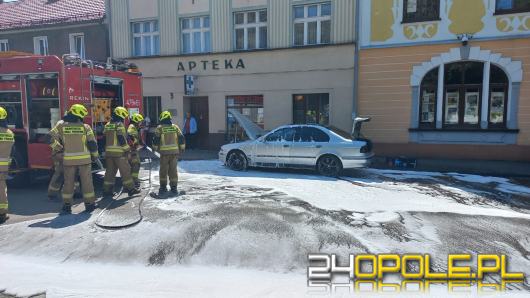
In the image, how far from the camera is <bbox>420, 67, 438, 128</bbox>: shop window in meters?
12.9

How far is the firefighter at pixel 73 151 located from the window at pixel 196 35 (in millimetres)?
9897

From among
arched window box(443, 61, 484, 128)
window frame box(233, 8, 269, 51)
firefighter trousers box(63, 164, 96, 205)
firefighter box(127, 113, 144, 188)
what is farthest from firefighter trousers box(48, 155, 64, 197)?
arched window box(443, 61, 484, 128)

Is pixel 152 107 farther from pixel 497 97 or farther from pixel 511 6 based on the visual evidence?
pixel 511 6

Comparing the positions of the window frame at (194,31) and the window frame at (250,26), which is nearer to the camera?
the window frame at (250,26)

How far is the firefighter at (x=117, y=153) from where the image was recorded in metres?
7.62

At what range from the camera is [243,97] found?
15.5 m

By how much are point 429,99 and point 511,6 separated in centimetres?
367

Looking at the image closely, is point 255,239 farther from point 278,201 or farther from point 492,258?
point 492,258

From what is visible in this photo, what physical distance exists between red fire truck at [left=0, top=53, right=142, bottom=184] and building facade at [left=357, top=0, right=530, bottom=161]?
912cm

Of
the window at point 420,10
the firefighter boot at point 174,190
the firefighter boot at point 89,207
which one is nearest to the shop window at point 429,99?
the window at point 420,10

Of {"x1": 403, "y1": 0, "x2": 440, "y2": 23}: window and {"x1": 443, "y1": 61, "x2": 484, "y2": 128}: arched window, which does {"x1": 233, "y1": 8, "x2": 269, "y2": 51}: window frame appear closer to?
{"x1": 403, "y1": 0, "x2": 440, "y2": 23}: window

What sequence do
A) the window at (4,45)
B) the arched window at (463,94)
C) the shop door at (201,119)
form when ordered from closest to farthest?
1. the arched window at (463,94)
2. the shop door at (201,119)
3. the window at (4,45)

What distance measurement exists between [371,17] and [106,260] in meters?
11.9

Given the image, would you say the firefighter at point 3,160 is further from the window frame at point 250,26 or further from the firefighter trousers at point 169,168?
the window frame at point 250,26
